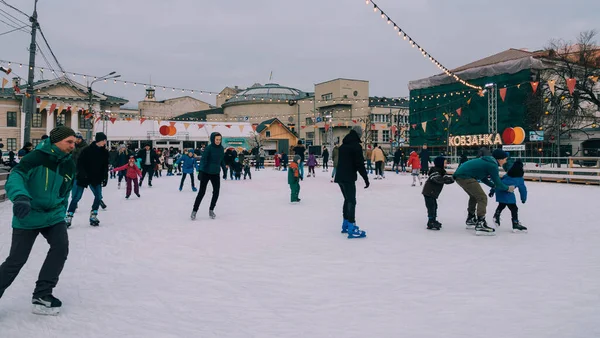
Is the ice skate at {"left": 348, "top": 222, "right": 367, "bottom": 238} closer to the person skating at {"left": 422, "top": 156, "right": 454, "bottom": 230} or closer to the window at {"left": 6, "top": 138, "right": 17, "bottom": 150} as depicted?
the person skating at {"left": 422, "top": 156, "right": 454, "bottom": 230}

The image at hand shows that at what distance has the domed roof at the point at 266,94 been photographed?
228 feet

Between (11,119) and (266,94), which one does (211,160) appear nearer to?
(11,119)

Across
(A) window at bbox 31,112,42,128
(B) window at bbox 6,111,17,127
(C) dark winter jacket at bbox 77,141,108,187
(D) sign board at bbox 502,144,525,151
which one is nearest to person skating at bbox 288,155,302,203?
(C) dark winter jacket at bbox 77,141,108,187

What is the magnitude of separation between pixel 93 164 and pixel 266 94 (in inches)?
2517

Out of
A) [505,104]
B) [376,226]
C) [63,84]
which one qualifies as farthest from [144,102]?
[376,226]

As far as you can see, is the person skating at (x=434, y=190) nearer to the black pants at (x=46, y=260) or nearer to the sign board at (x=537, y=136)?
the black pants at (x=46, y=260)

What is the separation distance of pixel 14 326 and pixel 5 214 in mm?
7671

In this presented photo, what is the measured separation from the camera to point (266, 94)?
7019cm

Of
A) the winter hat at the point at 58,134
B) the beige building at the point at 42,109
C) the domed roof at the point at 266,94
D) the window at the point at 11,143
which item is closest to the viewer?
the winter hat at the point at 58,134

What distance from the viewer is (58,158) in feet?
11.3

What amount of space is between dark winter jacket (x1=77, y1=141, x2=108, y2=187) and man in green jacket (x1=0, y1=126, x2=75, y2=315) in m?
3.87

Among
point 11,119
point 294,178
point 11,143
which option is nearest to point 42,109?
point 11,119

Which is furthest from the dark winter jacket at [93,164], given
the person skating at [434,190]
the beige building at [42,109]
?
the beige building at [42,109]

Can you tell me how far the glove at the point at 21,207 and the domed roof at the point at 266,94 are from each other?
6635cm
